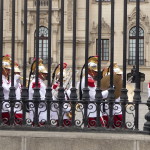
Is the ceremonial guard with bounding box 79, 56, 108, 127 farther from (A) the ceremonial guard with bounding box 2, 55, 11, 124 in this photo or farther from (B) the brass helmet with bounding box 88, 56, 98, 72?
(A) the ceremonial guard with bounding box 2, 55, 11, 124

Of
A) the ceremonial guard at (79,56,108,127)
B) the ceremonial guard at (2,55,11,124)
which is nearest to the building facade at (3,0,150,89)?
the ceremonial guard at (2,55,11,124)

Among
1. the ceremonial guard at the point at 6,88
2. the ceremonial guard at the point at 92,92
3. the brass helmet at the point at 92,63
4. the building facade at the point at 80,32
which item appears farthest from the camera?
the building facade at the point at 80,32

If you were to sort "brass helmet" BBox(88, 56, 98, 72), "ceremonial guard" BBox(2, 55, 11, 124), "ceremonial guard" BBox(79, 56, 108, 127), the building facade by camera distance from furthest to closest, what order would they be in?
1. the building facade
2. "brass helmet" BBox(88, 56, 98, 72)
3. "ceremonial guard" BBox(2, 55, 11, 124)
4. "ceremonial guard" BBox(79, 56, 108, 127)

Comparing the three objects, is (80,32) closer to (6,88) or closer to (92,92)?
(6,88)

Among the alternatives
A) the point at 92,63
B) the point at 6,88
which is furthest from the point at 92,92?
the point at 6,88

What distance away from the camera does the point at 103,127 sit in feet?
19.8

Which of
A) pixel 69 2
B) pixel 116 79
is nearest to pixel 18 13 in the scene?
pixel 69 2

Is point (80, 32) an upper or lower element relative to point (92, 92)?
upper

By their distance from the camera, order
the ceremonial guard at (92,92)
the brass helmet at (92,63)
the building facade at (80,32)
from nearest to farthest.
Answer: the ceremonial guard at (92,92) → the brass helmet at (92,63) → the building facade at (80,32)

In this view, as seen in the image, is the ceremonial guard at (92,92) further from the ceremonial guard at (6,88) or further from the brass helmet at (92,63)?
the ceremonial guard at (6,88)

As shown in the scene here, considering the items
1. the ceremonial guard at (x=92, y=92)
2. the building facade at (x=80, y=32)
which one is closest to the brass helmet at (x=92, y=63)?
the ceremonial guard at (x=92, y=92)

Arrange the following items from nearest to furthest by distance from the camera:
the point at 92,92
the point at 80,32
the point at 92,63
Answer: the point at 92,92
the point at 92,63
the point at 80,32

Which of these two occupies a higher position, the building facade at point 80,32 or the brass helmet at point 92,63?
the building facade at point 80,32

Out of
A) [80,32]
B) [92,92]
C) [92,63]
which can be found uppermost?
[80,32]
